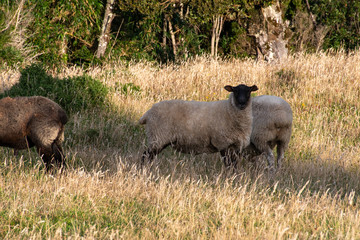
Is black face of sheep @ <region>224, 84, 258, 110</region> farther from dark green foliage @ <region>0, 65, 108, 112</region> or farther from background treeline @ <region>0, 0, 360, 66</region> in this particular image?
background treeline @ <region>0, 0, 360, 66</region>

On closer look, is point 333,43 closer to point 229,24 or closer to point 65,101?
point 229,24

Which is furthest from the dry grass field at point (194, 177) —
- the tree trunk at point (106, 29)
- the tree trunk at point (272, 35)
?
the tree trunk at point (106, 29)

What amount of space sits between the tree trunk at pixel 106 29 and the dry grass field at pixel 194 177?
4855 mm

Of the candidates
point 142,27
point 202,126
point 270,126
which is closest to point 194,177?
point 202,126

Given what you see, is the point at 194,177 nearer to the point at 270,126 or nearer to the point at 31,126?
the point at 270,126

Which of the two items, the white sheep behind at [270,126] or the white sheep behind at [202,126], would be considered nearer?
the white sheep behind at [202,126]

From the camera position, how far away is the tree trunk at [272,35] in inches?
621

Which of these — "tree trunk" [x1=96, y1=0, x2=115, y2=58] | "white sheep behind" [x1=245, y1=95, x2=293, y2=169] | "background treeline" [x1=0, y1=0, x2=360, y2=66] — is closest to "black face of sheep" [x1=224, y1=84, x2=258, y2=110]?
"white sheep behind" [x1=245, y1=95, x2=293, y2=169]

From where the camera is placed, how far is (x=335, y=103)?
33.6ft

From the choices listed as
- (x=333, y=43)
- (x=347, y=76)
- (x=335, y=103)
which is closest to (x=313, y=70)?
(x=347, y=76)

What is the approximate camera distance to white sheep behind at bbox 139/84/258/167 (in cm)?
653

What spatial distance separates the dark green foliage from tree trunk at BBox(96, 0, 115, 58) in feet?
22.1

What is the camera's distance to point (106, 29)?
54.0 feet

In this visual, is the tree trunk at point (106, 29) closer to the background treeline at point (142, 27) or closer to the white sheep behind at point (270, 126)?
the background treeline at point (142, 27)
